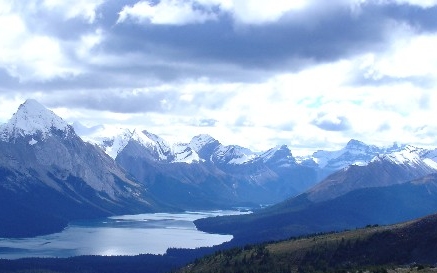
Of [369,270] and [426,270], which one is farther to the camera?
[369,270]

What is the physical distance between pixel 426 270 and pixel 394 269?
15.1 metres

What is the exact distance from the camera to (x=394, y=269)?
165125 millimetres

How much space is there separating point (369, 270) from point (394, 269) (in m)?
6.07

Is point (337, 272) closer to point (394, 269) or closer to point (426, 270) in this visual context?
point (394, 269)

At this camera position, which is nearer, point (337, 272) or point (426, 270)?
point (426, 270)

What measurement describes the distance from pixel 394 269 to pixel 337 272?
14515 mm

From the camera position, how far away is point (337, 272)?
17225 cm

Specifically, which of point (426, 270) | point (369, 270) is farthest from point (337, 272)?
point (426, 270)

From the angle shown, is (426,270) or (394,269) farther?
(394,269)

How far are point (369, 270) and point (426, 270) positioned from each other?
56.7ft

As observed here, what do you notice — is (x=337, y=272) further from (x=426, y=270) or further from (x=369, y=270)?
(x=426, y=270)

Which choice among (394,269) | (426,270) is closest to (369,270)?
(394,269)

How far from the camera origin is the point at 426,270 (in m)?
151

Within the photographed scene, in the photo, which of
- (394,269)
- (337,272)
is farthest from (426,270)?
(337,272)
